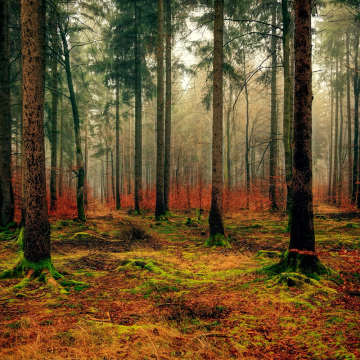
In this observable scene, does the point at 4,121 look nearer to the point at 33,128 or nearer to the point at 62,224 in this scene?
the point at 62,224

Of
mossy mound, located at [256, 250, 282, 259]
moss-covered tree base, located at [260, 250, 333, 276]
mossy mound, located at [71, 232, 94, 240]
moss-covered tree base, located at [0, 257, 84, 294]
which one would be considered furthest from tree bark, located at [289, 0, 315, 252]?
mossy mound, located at [71, 232, 94, 240]

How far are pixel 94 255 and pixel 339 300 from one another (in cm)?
582

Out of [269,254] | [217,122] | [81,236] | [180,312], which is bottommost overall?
[81,236]

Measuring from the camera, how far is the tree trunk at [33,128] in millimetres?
5078

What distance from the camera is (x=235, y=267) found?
633 cm

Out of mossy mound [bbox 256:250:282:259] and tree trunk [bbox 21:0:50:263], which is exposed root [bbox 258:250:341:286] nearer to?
mossy mound [bbox 256:250:282:259]

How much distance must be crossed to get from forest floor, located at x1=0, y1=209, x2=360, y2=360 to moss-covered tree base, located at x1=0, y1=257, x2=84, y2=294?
0.42 ft

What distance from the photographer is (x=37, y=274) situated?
5102 mm

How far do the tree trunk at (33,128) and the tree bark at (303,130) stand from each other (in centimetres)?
480

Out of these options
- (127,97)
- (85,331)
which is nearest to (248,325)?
(85,331)

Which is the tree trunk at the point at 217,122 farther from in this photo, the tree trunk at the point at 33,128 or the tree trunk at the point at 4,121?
the tree trunk at the point at 4,121

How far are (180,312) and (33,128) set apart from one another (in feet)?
13.6

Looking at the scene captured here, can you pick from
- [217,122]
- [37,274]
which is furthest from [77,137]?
[37,274]

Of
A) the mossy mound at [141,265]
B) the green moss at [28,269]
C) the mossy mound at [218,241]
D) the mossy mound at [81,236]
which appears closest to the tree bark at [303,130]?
the mossy mound at [141,265]
